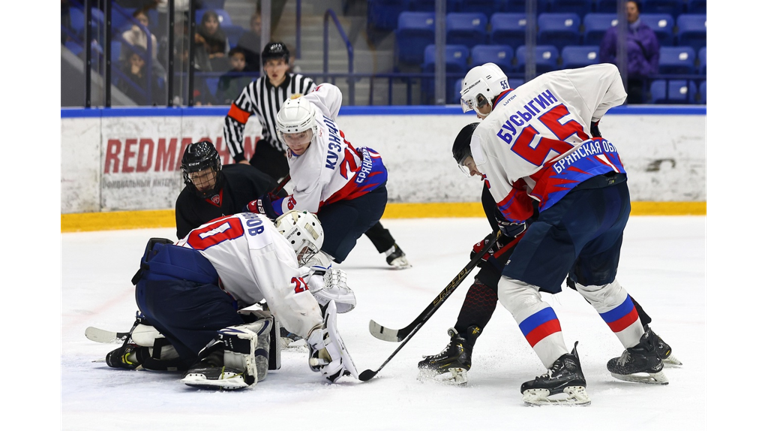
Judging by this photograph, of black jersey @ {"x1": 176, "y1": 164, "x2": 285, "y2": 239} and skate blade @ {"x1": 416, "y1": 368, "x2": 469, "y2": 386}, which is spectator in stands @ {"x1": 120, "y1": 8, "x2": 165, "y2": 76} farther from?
skate blade @ {"x1": 416, "y1": 368, "x2": 469, "y2": 386}

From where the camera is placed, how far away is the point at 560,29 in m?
7.80

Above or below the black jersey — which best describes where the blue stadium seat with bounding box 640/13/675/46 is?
above

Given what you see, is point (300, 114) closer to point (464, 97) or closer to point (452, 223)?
point (464, 97)

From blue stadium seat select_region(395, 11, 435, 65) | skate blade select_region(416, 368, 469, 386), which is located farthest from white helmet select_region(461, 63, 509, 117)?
blue stadium seat select_region(395, 11, 435, 65)

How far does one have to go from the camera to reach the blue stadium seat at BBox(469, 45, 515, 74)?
7637mm

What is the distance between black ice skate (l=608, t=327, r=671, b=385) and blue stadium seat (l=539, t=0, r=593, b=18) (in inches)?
203

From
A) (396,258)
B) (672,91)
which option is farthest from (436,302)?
(672,91)

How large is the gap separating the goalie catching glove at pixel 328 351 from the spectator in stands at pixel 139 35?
414cm

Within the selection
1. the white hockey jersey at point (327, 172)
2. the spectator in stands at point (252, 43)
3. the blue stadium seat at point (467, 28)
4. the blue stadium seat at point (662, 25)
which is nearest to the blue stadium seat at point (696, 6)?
the blue stadium seat at point (662, 25)

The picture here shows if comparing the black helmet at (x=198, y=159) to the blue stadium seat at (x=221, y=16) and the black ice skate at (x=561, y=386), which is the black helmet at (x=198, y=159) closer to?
the black ice skate at (x=561, y=386)

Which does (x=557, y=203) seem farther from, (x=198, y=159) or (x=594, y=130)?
(x=198, y=159)

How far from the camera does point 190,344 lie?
2.92 metres

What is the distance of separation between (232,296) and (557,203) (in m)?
1.01

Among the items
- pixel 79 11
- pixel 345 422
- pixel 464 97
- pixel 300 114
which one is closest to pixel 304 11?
pixel 79 11
